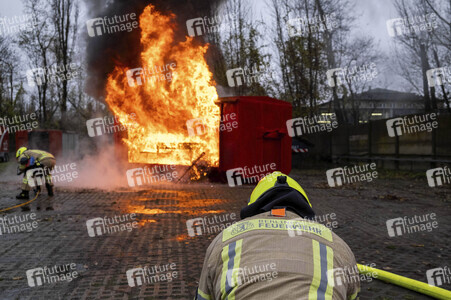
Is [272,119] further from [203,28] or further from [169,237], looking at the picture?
[169,237]

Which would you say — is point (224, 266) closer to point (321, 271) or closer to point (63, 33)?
point (321, 271)

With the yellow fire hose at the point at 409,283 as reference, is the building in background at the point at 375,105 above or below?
above

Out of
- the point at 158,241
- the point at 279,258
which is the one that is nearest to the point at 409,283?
the point at 279,258

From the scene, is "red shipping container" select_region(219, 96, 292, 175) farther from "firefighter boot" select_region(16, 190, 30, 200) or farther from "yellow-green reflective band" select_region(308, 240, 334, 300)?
"yellow-green reflective band" select_region(308, 240, 334, 300)

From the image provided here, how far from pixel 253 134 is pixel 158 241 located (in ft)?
24.0

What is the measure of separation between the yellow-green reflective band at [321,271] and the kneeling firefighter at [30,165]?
11.0m

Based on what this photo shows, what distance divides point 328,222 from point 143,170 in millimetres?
8506

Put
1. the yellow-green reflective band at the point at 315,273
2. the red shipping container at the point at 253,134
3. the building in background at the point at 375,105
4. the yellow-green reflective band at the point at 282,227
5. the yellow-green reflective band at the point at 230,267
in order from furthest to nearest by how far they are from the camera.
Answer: the building in background at the point at 375,105, the red shipping container at the point at 253,134, the yellow-green reflective band at the point at 282,227, the yellow-green reflective band at the point at 230,267, the yellow-green reflective band at the point at 315,273

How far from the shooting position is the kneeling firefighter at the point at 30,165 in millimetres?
11414

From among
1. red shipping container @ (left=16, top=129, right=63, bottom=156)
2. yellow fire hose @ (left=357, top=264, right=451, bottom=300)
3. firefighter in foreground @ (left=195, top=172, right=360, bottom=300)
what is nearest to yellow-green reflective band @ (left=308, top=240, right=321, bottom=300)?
firefighter in foreground @ (left=195, top=172, right=360, bottom=300)

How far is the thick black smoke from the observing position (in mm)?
15203

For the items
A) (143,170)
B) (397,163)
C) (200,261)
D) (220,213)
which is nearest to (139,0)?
(143,170)

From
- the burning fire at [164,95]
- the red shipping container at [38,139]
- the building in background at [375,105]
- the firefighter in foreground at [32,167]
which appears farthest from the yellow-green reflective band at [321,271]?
the red shipping container at [38,139]

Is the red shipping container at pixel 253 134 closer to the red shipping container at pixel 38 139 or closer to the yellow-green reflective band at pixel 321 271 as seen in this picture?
the yellow-green reflective band at pixel 321 271
